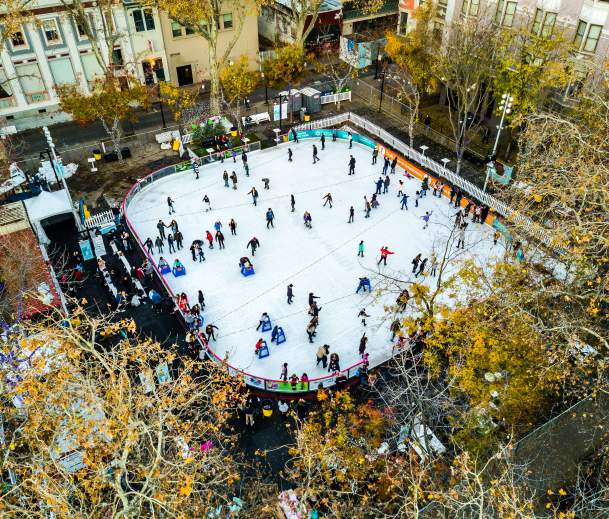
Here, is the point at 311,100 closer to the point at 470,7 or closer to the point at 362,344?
the point at 470,7

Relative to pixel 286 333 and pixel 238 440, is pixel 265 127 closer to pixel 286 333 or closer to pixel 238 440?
pixel 286 333

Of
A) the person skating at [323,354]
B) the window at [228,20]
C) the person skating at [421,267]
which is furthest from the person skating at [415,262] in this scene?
the window at [228,20]

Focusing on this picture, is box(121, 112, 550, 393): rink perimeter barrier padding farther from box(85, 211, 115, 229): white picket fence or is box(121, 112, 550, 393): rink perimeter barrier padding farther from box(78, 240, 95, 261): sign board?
box(78, 240, 95, 261): sign board

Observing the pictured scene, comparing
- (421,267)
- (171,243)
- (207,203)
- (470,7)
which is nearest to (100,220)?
(171,243)


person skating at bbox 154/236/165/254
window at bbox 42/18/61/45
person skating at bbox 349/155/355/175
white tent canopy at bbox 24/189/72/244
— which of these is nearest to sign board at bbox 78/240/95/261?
white tent canopy at bbox 24/189/72/244

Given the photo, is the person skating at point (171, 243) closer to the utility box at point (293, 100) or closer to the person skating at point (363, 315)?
the person skating at point (363, 315)
